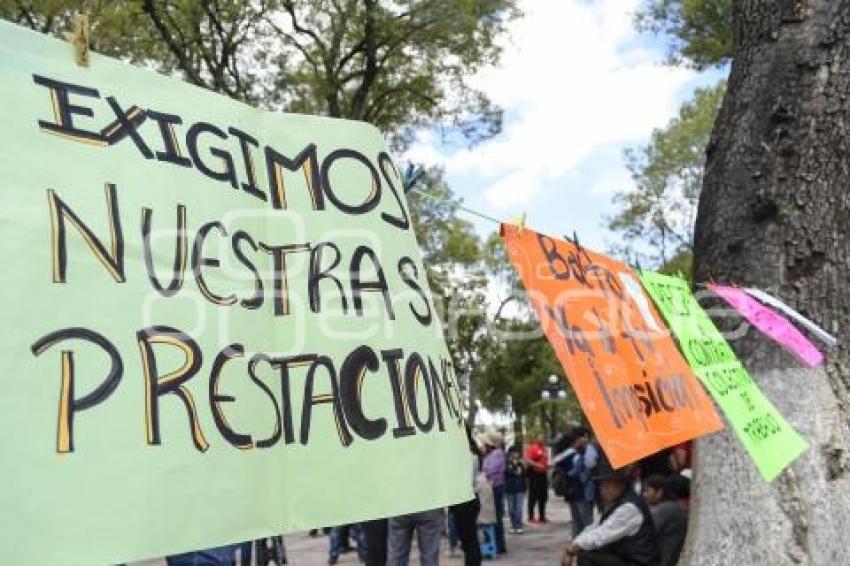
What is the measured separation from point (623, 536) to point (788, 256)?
183 centimetres

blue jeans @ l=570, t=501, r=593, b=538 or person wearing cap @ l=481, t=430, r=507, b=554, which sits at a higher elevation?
person wearing cap @ l=481, t=430, r=507, b=554

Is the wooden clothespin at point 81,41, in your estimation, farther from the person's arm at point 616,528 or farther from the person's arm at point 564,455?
the person's arm at point 564,455

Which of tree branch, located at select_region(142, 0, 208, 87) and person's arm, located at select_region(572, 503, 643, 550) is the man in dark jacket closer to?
person's arm, located at select_region(572, 503, 643, 550)

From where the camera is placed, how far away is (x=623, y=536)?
195 inches

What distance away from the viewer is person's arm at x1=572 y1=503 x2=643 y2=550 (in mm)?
4938

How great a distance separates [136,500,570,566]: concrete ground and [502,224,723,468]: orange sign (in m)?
6.48

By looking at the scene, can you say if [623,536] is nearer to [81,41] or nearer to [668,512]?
[668,512]

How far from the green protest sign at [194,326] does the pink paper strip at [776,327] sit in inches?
78.1

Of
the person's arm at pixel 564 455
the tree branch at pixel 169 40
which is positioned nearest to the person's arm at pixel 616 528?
the person's arm at pixel 564 455

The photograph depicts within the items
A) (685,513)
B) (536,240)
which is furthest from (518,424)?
(536,240)

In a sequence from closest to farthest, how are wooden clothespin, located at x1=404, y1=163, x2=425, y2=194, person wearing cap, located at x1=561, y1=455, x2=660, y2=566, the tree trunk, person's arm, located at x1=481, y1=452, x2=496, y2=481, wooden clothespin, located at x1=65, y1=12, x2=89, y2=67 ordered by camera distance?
wooden clothespin, located at x1=65, y1=12, x2=89, y2=67, wooden clothespin, located at x1=404, y1=163, x2=425, y2=194, the tree trunk, person wearing cap, located at x1=561, y1=455, x2=660, y2=566, person's arm, located at x1=481, y1=452, x2=496, y2=481

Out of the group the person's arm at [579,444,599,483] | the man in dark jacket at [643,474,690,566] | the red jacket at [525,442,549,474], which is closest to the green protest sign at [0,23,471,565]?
the man in dark jacket at [643,474,690,566]

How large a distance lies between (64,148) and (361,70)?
44.2 feet

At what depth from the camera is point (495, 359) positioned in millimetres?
37875
